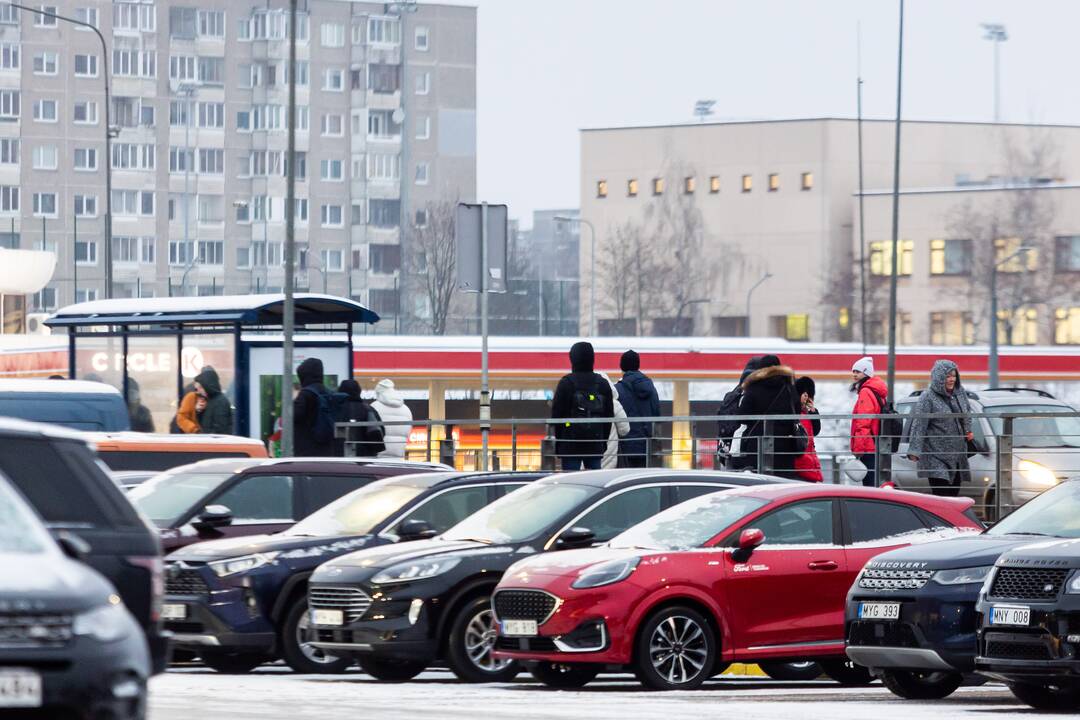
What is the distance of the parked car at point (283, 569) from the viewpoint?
17.4m

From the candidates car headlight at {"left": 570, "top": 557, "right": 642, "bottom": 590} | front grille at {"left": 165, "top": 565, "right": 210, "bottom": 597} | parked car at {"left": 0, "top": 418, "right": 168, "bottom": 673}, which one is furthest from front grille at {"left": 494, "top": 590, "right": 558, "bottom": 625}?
parked car at {"left": 0, "top": 418, "right": 168, "bottom": 673}

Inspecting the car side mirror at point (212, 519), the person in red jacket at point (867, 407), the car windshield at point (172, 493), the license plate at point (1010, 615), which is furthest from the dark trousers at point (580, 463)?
the license plate at point (1010, 615)

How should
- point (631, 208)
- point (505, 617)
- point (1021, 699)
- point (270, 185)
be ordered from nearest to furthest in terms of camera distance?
point (1021, 699), point (505, 617), point (631, 208), point (270, 185)

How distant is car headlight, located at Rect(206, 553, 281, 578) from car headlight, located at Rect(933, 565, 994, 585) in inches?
209

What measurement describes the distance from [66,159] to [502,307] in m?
26.9

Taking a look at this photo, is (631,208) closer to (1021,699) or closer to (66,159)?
(66,159)

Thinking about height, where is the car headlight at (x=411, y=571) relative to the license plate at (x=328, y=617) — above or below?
above

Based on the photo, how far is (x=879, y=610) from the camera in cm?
1499

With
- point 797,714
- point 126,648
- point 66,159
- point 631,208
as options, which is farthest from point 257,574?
point 66,159

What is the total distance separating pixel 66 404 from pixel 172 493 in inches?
261

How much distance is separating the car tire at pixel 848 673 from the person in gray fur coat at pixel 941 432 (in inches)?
212

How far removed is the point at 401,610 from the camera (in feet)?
54.4

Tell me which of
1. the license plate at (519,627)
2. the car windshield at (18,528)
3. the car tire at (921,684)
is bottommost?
the car tire at (921,684)

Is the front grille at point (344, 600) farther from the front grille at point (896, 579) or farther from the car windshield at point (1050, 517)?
the car windshield at point (1050, 517)
